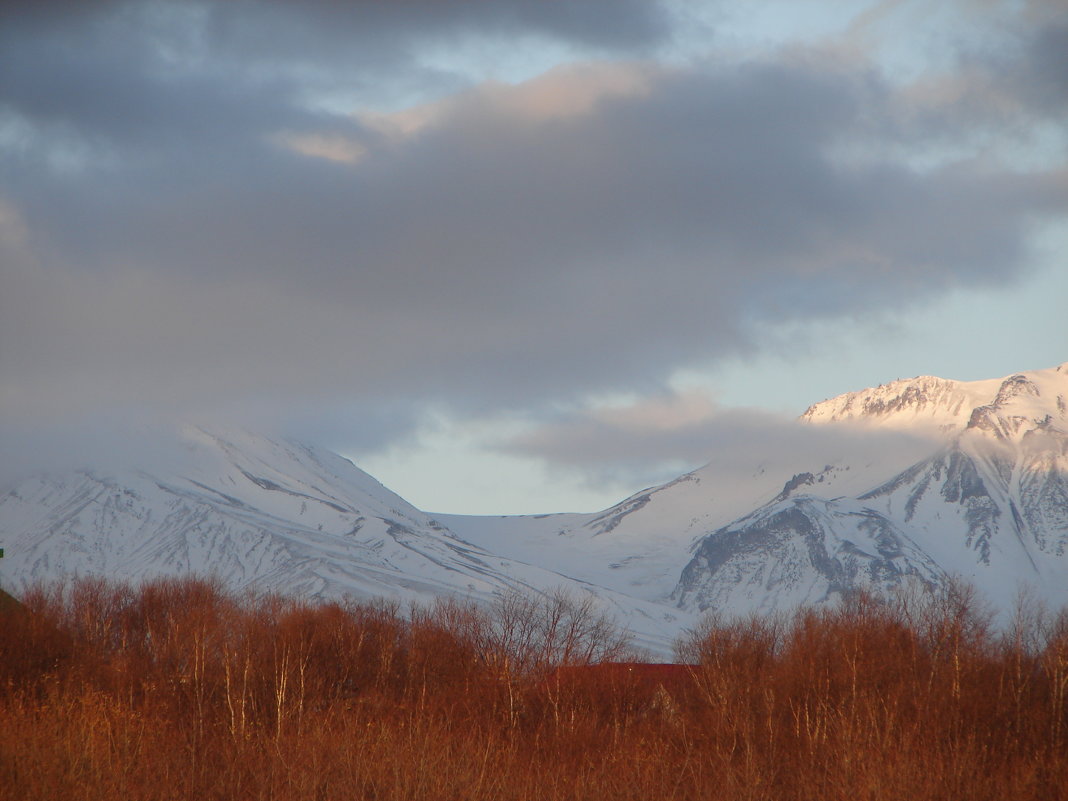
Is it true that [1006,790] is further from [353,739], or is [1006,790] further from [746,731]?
[353,739]

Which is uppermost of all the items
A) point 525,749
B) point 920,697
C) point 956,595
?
point 956,595

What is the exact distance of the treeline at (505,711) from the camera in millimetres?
34125

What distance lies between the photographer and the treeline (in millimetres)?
34125

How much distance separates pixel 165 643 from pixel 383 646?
1278cm

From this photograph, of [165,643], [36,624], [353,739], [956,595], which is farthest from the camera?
[165,643]

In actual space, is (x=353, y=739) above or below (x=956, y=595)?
below

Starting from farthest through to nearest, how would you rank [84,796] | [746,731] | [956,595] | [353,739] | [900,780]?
[956,595] → [746,731] → [353,739] → [900,780] → [84,796]

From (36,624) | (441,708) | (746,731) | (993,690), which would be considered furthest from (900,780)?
(36,624)

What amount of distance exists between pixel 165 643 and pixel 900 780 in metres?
49.2

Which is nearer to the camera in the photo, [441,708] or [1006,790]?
[1006,790]

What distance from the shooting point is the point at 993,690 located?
1940 inches

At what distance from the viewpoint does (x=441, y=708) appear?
59.3m

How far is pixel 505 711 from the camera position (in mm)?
57594

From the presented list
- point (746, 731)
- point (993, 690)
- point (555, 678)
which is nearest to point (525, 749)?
point (746, 731)
